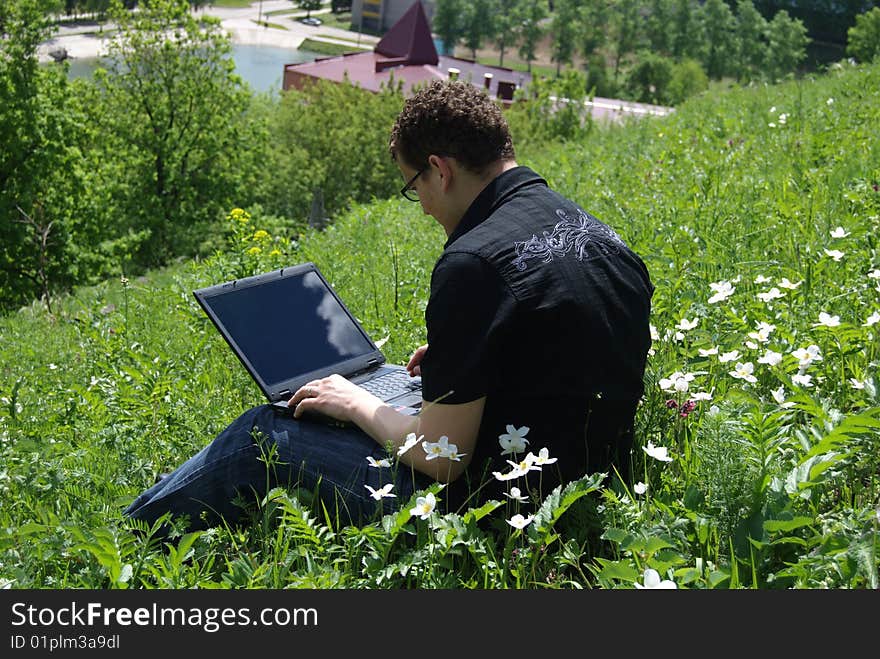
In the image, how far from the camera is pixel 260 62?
286ft

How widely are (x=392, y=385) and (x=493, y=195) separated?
0.86 m

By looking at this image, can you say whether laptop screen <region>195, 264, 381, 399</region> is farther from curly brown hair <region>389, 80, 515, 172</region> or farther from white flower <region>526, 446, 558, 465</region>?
white flower <region>526, 446, 558, 465</region>

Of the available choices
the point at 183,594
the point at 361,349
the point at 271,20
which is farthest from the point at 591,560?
the point at 271,20

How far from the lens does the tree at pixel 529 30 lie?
103688 mm

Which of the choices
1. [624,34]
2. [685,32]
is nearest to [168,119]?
[624,34]

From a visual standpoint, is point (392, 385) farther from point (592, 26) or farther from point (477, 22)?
point (477, 22)

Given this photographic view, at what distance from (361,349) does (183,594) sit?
1.41 m

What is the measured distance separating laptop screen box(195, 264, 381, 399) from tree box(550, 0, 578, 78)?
95.2 metres

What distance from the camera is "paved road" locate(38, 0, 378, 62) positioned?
296ft

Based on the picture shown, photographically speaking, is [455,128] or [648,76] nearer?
[455,128]

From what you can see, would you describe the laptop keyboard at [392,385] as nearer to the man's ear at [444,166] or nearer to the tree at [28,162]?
the man's ear at [444,166]

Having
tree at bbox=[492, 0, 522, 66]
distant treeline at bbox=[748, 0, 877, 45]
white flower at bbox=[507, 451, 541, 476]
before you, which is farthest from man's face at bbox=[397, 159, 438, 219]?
tree at bbox=[492, 0, 522, 66]

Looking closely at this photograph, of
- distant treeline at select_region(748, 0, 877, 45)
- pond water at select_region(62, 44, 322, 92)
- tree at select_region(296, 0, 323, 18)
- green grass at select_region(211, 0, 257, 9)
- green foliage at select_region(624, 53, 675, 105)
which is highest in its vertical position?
distant treeline at select_region(748, 0, 877, 45)

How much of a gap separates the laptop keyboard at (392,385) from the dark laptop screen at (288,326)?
19cm
